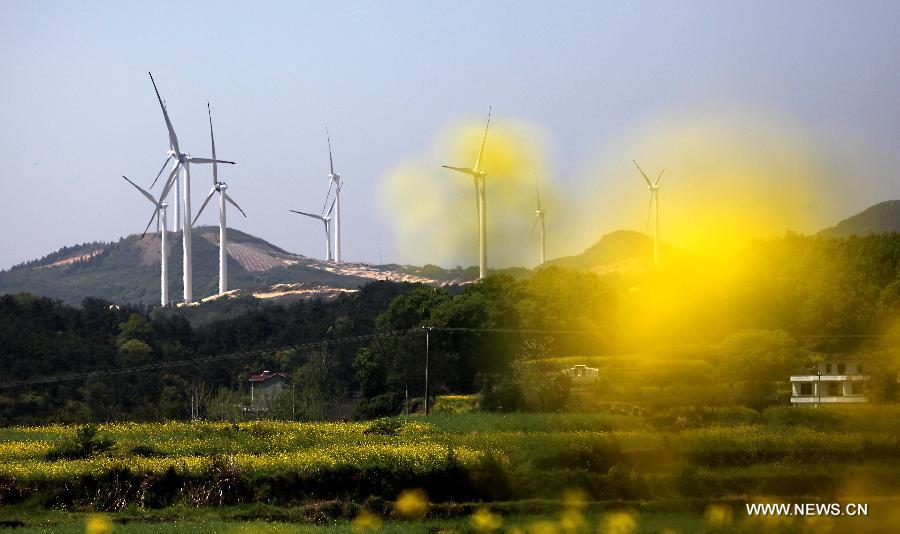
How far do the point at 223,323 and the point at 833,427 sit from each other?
332 feet

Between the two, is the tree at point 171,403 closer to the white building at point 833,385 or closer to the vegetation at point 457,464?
the vegetation at point 457,464

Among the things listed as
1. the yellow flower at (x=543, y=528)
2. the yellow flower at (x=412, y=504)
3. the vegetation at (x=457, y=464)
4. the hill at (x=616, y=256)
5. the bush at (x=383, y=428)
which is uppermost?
the hill at (x=616, y=256)

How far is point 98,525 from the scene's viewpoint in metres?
43.2

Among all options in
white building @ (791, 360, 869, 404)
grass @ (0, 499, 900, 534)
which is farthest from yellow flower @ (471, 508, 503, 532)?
white building @ (791, 360, 869, 404)

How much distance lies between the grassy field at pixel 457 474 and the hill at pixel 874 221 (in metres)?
132

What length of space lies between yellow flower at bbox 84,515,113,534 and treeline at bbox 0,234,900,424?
28747mm

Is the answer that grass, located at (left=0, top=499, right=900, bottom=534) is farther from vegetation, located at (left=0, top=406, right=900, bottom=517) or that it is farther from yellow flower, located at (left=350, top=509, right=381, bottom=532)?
vegetation, located at (left=0, top=406, right=900, bottom=517)

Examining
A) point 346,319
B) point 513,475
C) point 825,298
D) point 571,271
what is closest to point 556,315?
point 571,271

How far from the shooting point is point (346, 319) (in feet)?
461

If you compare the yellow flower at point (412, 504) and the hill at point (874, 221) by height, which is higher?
the hill at point (874, 221)

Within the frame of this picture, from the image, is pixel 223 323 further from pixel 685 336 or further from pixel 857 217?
pixel 857 217

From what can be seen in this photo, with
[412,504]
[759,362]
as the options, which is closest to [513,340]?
[759,362]

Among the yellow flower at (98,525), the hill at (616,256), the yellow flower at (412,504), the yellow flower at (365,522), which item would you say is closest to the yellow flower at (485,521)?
the yellow flower at (412,504)

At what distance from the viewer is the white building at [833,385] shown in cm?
6935
